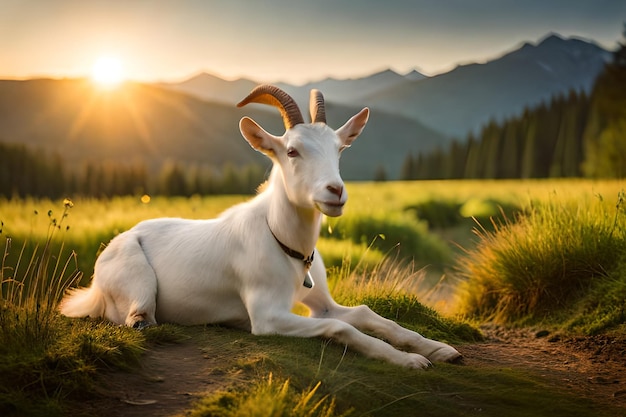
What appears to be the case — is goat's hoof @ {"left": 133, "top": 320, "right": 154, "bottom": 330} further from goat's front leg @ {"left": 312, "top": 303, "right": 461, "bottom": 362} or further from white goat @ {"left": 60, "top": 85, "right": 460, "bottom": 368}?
goat's front leg @ {"left": 312, "top": 303, "right": 461, "bottom": 362}

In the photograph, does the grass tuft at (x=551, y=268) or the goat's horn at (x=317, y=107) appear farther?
the grass tuft at (x=551, y=268)

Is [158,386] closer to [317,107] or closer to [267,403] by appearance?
[267,403]

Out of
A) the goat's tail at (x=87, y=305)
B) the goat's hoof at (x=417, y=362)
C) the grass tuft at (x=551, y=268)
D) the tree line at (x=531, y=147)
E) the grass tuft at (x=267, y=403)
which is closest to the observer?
the grass tuft at (x=267, y=403)

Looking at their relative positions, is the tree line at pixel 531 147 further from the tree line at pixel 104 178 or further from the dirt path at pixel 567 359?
the dirt path at pixel 567 359

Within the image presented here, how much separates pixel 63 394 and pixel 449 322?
4545mm

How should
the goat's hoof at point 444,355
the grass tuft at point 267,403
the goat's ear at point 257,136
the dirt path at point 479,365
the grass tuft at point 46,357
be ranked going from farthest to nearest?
1. the goat's ear at point 257,136
2. the goat's hoof at point 444,355
3. the dirt path at point 479,365
4. the grass tuft at point 46,357
5. the grass tuft at point 267,403

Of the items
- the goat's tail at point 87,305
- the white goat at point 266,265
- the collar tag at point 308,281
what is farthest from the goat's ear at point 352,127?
the goat's tail at point 87,305

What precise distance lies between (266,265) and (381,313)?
2078 millimetres

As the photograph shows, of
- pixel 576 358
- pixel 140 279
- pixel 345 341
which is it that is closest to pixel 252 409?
pixel 345 341

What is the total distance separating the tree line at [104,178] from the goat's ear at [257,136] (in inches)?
640

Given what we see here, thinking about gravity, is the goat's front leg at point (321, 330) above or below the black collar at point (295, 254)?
below

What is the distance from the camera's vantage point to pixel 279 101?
234 inches

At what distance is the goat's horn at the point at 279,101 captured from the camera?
5828mm

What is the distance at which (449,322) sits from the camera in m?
7.46
